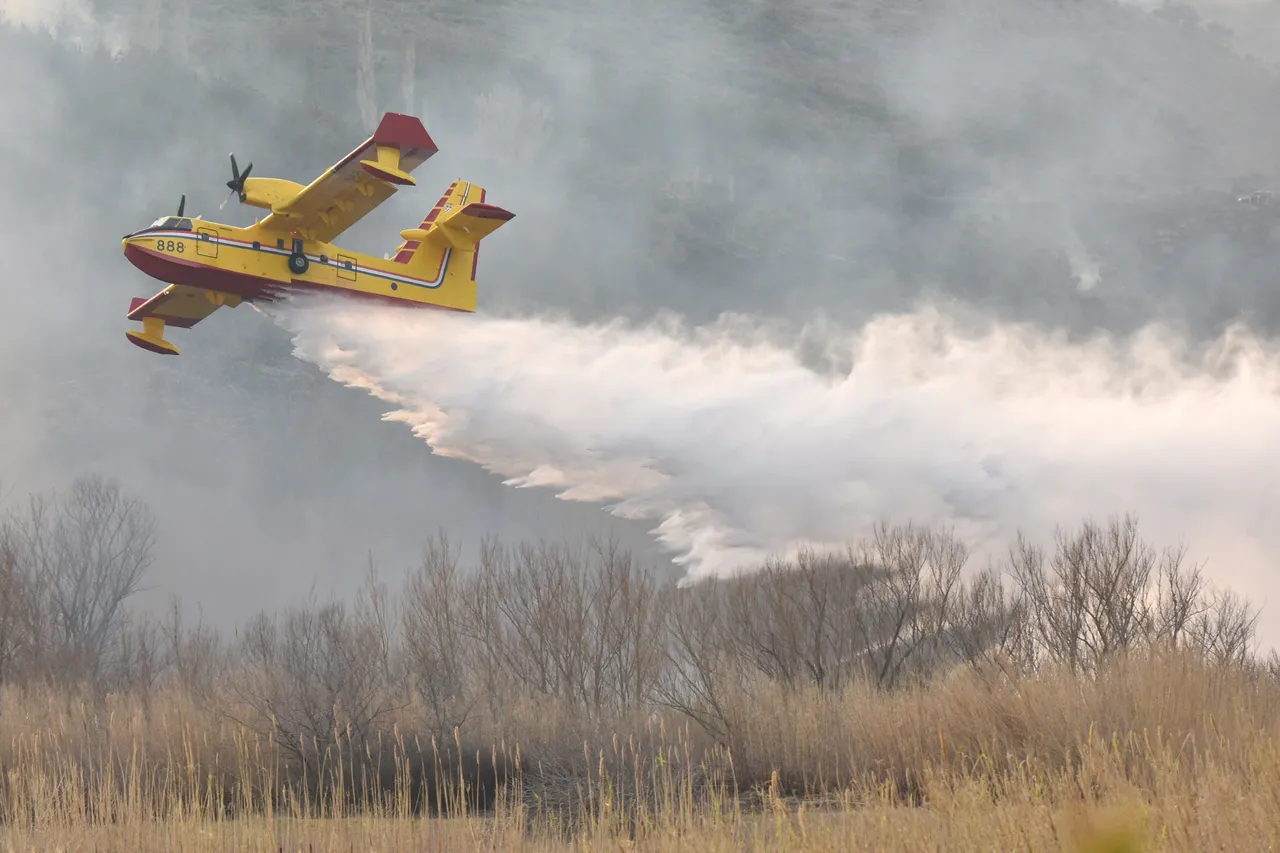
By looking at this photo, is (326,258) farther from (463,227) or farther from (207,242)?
(463,227)

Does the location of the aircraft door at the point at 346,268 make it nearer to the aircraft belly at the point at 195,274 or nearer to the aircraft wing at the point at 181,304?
the aircraft belly at the point at 195,274

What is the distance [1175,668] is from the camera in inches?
551

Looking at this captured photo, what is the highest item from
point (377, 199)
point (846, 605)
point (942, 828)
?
point (377, 199)

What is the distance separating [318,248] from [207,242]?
2.37 meters

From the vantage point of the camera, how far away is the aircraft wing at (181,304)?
2594 centimetres

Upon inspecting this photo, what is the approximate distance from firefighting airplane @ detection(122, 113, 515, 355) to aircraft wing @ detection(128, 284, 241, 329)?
32 mm

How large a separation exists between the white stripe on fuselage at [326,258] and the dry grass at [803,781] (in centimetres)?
950

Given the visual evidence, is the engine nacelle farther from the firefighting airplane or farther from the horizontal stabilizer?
the horizontal stabilizer

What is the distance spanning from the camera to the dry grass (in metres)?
8.16

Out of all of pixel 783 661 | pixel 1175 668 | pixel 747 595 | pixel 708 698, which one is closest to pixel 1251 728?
pixel 1175 668

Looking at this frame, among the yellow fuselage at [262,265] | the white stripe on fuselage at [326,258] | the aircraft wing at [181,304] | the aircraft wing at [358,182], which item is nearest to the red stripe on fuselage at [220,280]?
the yellow fuselage at [262,265]

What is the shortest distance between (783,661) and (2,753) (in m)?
19.8

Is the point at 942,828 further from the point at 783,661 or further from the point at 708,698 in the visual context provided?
the point at 783,661

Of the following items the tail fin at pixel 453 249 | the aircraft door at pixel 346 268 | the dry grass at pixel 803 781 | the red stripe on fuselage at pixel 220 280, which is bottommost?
the dry grass at pixel 803 781
